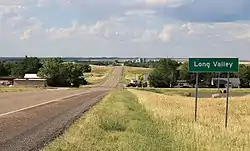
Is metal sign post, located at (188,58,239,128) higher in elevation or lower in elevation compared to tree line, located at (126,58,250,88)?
higher

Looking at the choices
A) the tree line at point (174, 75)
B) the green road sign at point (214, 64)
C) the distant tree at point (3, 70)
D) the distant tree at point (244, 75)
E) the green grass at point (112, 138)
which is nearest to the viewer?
the green grass at point (112, 138)

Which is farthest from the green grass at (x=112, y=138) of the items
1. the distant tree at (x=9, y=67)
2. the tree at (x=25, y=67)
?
the distant tree at (x=9, y=67)

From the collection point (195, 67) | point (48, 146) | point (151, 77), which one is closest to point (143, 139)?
point (48, 146)

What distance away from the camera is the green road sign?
55.8 feet

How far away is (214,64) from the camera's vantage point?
17.3m

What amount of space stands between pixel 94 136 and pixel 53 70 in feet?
386

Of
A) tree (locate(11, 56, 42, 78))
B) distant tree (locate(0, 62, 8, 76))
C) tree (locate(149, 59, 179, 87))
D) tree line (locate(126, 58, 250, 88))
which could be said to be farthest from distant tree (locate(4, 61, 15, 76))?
tree (locate(149, 59, 179, 87))

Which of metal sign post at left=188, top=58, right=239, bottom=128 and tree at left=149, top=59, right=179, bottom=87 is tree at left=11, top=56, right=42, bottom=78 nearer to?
tree at left=149, top=59, right=179, bottom=87

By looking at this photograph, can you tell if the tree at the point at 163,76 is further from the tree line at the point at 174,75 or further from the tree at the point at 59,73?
the tree at the point at 59,73

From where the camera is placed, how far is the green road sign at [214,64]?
1700 cm

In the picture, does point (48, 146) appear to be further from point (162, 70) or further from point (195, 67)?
point (162, 70)

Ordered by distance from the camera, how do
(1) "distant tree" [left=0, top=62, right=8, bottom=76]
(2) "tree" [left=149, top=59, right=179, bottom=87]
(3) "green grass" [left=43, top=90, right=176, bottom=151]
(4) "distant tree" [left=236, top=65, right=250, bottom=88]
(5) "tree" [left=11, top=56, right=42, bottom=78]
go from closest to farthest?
(3) "green grass" [left=43, top=90, right=176, bottom=151]
(2) "tree" [left=149, top=59, right=179, bottom=87]
(4) "distant tree" [left=236, top=65, right=250, bottom=88]
(5) "tree" [left=11, top=56, right=42, bottom=78]
(1) "distant tree" [left=0, top=62, right=8, bottom=76]

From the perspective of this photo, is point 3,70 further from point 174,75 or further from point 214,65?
point 214,65

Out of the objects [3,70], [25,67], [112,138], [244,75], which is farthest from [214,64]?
[3,70]
